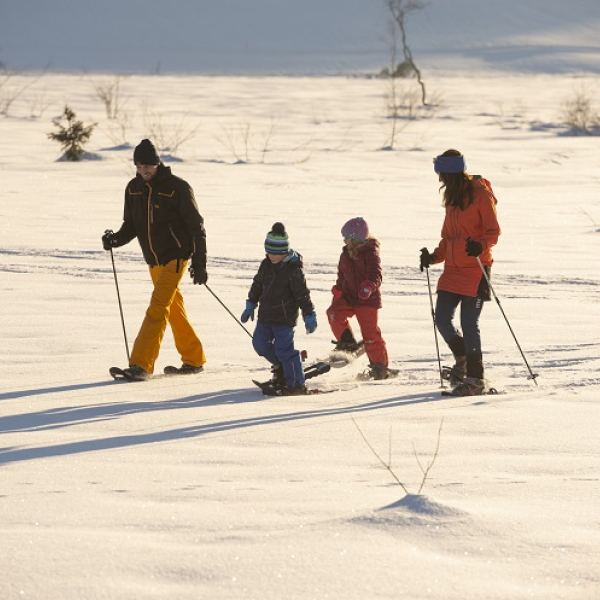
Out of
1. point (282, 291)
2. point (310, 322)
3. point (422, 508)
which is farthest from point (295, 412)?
point (422, 508)

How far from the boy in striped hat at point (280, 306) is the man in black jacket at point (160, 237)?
0.41 meters

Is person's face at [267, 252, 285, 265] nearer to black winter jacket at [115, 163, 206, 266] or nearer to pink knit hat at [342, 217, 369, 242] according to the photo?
black winter jacket at [115, 163, 206, 266]

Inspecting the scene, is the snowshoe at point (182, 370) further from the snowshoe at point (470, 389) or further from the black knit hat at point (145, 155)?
the snowshoe at point (470, 389)

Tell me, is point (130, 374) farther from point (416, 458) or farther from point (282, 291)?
point (416, 458)

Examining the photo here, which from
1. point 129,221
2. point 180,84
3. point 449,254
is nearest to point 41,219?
point 129,221

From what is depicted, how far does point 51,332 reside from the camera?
26.7 feet

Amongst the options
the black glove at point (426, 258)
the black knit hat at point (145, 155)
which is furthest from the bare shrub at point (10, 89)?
the black glove at point (426, 258)

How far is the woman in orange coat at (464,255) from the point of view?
662 cm

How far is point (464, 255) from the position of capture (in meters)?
6.73

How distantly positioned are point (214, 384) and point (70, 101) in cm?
2249

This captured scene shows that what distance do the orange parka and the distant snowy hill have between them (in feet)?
158

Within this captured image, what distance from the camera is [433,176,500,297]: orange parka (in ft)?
21.8

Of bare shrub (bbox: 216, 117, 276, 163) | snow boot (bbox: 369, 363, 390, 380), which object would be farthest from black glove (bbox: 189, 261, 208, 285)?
bare shrub (bbox: 216, 117, 276, 163)

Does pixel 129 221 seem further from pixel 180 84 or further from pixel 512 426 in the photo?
pixel 180 84
